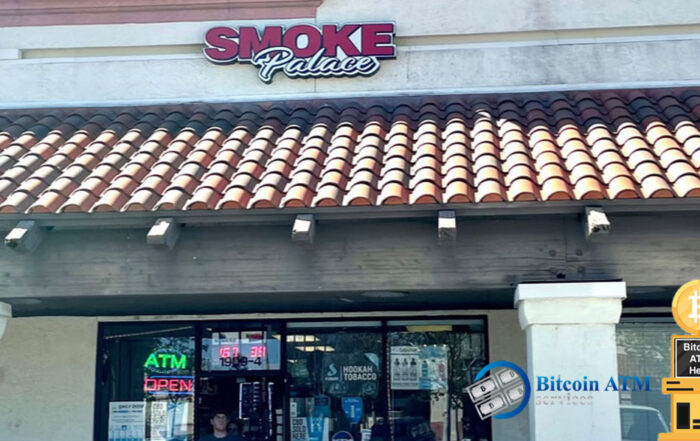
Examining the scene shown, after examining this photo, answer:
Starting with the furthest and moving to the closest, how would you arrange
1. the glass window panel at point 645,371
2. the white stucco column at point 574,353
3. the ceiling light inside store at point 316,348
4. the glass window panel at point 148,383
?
the glass window panel at point 148,383, the ceiling light inside store at point 316,348, the glass window panel at point 645,371, the white stucco column at point 574,353

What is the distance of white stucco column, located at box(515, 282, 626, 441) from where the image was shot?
23.7ft

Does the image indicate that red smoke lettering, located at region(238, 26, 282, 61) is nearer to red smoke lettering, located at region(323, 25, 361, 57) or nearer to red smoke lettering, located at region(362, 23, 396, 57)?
red smoke lettering, located at region(323, 25, 361, 57)

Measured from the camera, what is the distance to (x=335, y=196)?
289 inches

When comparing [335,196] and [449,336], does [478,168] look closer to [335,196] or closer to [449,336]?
[335,196]

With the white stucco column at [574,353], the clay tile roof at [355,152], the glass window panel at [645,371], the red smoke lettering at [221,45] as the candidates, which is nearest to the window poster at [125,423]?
the clay tile roof at [355,152]

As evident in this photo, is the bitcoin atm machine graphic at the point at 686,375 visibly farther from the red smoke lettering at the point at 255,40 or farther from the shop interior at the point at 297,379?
the red smoke lettering at the point at 255,40

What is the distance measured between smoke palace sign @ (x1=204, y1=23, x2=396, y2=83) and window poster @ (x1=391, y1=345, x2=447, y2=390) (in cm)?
320

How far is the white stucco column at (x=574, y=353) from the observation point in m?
7.23

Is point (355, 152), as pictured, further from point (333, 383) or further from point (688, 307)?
point (688, 307)

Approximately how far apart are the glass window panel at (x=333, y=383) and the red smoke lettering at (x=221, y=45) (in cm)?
324

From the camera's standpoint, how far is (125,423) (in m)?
10.5

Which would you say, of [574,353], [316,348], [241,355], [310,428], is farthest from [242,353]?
[574,353]

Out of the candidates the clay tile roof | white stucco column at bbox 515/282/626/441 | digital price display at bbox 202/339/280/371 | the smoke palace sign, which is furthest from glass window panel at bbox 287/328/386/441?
white stucco column at bbox 515/282/626/441

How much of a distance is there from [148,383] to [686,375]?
22.0 ft
